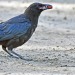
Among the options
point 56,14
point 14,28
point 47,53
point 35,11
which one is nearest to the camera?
point 14,28

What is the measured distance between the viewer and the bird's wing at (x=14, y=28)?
10.7 metres

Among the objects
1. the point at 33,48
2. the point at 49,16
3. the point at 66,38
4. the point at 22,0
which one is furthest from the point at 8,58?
the point at 22,0

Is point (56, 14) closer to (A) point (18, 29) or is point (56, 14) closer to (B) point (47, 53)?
(B) point (47, 53)

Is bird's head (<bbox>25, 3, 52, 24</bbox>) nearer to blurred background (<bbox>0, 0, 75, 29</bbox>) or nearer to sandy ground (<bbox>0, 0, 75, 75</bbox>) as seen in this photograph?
sandy ground (<bbox>0, 0, 75, 75</bbox>)

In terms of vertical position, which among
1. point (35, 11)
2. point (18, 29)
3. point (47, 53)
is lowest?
point (47, 53)

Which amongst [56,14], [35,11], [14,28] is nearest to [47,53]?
[35,11]

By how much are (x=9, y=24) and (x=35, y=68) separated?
1.47 meters

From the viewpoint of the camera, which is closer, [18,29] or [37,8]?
[18,29]

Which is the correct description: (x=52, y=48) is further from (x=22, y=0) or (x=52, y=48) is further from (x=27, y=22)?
(x=22, y=0)

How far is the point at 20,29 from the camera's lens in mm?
10828

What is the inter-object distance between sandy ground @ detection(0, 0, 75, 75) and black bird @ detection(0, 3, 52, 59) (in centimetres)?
28

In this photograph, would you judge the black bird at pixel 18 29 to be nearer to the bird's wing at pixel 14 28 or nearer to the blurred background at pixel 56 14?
the bird's wing at pixel 14 28

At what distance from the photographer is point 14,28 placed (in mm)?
10781

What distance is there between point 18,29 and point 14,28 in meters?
0.09
